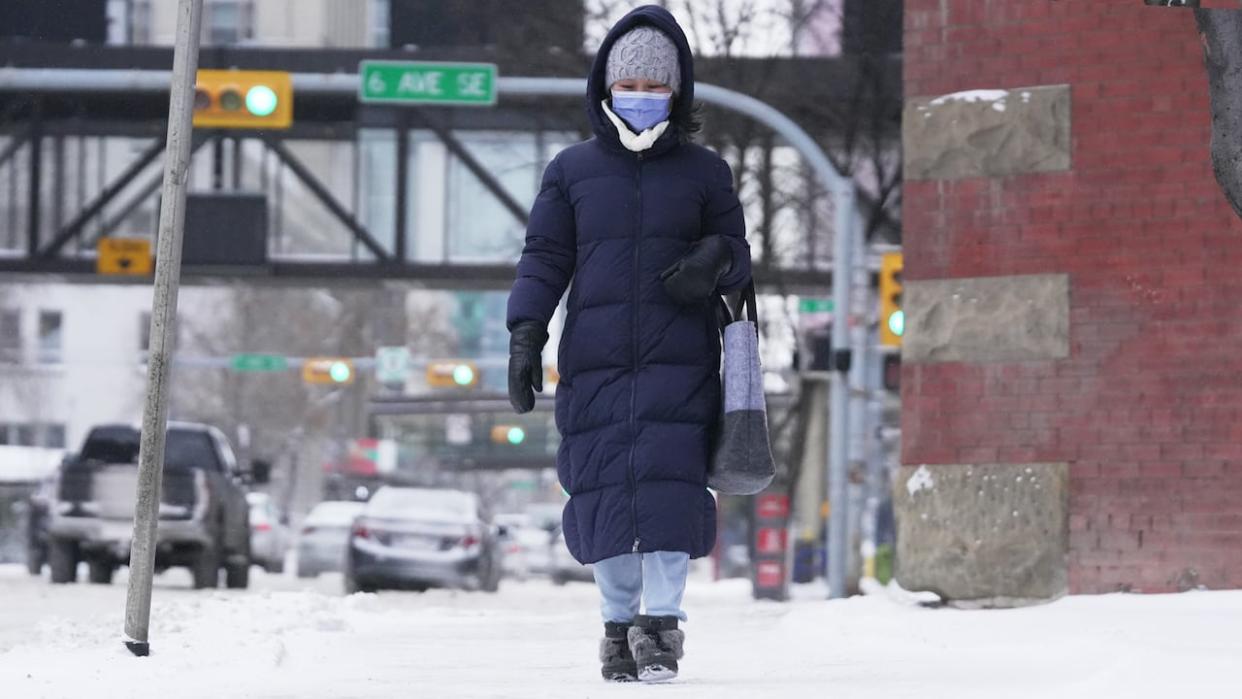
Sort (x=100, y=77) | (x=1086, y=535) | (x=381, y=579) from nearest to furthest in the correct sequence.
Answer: (x=1086, y=535)
(x=100, y=77)
(x=381, y=579)

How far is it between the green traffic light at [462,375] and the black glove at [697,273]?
141 feet

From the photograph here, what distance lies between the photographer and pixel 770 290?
29500mm

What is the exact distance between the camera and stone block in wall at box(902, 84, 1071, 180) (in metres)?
11.2

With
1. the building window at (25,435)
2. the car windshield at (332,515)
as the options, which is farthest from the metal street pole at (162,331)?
the building window at (25,435)

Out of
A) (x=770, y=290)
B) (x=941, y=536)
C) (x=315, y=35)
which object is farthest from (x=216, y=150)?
(x=315, y=35)

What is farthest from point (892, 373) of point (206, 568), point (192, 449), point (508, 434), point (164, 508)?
point (508, 434)

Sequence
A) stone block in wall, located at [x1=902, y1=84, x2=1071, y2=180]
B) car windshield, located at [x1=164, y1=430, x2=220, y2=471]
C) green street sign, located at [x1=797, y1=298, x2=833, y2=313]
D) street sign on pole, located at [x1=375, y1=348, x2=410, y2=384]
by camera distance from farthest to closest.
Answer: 1. street sign on pole, located at [x1=375, y1=348, x2=410, y2=384]
2. car windshield, located at [x1=164, y1=430, x2=220, y2=471]
3. green street sign, located at [x1=797, y1=298, x2=833, y2=313]
4. stone block in wall, located at [x1=902, y1=84, x2=1071, y2=180]

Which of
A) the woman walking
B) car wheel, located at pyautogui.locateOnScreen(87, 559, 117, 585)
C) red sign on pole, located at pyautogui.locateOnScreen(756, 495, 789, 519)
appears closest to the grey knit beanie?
the woman walking

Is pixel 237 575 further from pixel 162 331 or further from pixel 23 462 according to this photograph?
pixel 23 462

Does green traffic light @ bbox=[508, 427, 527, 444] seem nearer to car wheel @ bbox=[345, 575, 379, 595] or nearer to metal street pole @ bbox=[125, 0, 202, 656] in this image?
car wheel @ bbox=[345, 575, 379, 595]

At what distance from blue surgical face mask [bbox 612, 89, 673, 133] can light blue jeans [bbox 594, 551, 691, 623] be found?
1.30 meters

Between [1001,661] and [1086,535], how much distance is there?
2.56 m

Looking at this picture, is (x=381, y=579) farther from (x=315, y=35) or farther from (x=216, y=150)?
(x=315, y=35)

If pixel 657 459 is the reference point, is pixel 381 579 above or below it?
below
